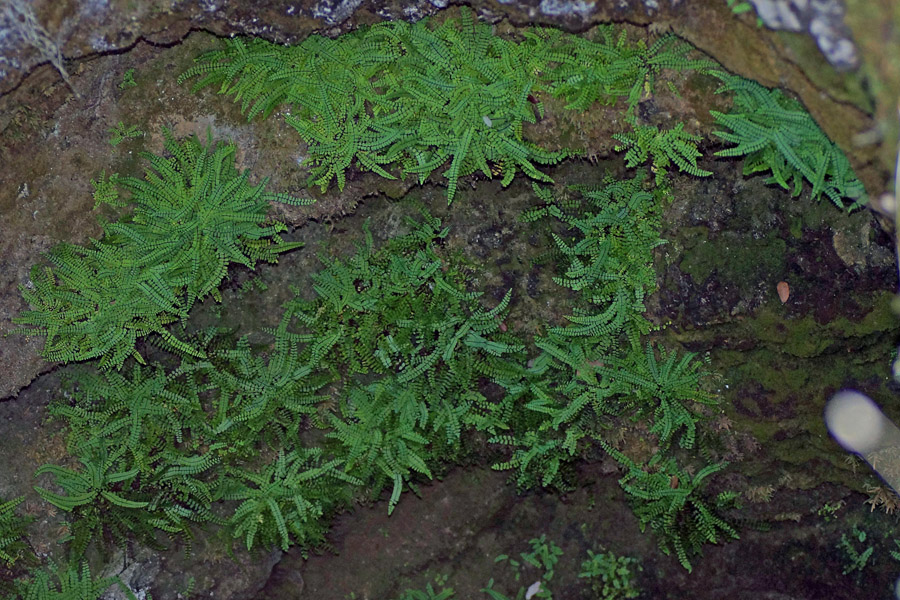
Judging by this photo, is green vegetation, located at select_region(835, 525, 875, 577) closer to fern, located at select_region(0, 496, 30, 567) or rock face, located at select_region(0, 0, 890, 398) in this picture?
rock face, located at select_region(0, 0, 890, 398)

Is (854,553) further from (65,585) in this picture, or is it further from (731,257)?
(65,585)

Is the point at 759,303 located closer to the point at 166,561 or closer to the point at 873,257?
the point at 873,257

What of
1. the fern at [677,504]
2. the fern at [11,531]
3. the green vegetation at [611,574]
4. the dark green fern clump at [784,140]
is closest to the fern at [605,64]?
the dark green fern clump at [784,140]

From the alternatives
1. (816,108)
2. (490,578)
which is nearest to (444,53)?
(816,108)

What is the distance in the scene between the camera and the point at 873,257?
503 centimetres

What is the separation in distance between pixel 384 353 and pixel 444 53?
7.33ft

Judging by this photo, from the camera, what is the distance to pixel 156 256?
4.98m

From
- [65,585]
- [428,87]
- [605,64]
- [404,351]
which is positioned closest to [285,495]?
[404,351]

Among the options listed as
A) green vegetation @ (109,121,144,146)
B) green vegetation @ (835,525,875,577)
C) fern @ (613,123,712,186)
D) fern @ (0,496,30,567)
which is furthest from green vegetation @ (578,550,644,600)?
green vegetation @ (109,121,144,146)

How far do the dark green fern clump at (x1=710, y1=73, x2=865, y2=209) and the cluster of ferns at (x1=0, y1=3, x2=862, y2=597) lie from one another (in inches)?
14.7

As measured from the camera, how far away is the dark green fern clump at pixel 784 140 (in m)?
4.52

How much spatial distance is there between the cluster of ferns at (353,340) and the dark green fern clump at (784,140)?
0.37 metres

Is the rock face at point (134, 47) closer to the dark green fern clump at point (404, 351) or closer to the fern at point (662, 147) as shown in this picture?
the fern at point (662, 147)

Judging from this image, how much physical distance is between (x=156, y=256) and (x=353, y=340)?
1585mm
